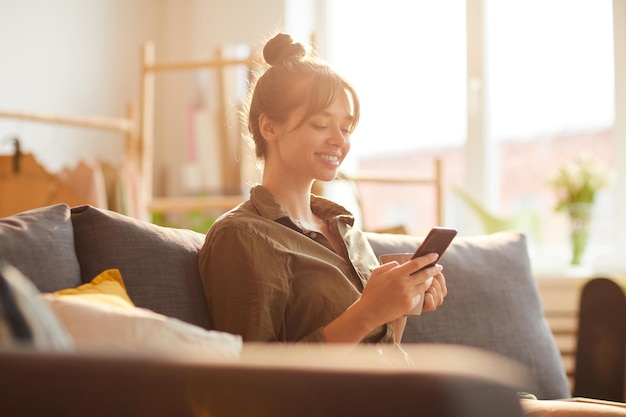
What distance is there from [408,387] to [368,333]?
2.55 feet

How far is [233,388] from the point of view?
2.58ft

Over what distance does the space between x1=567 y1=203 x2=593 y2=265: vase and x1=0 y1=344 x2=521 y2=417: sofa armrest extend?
3.00m

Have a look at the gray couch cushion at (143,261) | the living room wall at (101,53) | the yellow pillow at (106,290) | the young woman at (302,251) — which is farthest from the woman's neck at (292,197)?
the living room wall at (101,53)

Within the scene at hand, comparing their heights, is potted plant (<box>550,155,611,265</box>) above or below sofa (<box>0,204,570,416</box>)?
above

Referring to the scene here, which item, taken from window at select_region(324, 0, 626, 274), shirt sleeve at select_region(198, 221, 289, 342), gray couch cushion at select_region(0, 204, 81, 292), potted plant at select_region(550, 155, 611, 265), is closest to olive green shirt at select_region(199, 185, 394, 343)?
shirt sleeve at select_region(198, 221, 289, 342)

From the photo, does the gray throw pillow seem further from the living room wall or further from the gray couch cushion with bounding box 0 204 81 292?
the living room wall

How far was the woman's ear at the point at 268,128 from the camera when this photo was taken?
1739mm

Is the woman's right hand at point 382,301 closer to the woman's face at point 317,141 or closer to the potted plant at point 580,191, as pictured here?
the woman's face at point 317,141

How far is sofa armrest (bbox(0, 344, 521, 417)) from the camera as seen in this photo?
780 mm

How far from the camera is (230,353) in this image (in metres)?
1.13

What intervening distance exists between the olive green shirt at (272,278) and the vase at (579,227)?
2.22 metres

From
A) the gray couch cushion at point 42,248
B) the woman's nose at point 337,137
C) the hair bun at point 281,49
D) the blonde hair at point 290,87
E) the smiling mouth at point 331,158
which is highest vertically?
the hair bun at point 281,49

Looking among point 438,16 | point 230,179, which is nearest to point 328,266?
point 230,179

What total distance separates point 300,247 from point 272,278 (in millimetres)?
123
